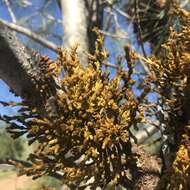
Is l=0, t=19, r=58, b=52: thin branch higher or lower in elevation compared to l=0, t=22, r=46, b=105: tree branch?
higher

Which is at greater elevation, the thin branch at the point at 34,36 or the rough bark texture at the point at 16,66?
the thin branch at the point at 34,36

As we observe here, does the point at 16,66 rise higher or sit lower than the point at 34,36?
lower

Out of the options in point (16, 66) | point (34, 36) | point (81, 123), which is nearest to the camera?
point (16, 66)

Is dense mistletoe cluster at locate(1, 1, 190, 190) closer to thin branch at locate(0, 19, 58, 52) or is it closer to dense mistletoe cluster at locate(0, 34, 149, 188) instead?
dense mistletoe cluster at locate(0, 34, 149, 188)

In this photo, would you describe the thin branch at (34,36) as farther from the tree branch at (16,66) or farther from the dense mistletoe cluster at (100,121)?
the tree branch at (16,66)

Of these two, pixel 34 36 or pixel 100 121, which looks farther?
pixel 34 36

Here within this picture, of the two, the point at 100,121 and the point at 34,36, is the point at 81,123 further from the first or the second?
the point at 34,36

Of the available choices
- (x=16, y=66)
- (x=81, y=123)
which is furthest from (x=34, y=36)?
(x=16, y=66)

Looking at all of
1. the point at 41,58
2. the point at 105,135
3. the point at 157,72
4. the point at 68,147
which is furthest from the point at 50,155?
the point at 157,72

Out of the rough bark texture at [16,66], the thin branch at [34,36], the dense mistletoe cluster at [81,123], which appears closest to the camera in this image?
the rough bark texture at [16,66]

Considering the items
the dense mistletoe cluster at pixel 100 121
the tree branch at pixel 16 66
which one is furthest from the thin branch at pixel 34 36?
the tree branch at pixel 16 66

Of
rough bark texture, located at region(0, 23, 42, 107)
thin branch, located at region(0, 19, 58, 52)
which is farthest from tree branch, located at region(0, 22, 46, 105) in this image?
thin branch, located at region(0, 19, 58, 52)

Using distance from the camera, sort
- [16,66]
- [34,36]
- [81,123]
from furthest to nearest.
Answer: [34,36]
[81,123]
[16,66]

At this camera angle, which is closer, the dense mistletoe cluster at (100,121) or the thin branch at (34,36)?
the dense mistletoe cluster at (100,121)
